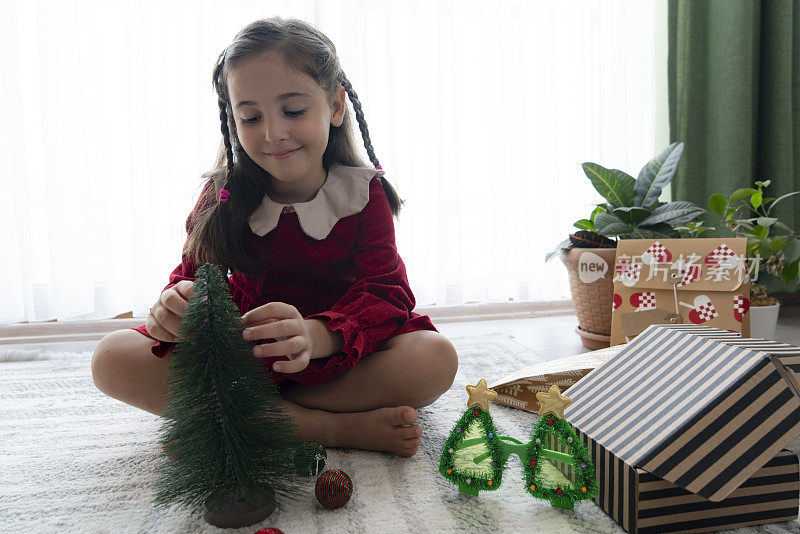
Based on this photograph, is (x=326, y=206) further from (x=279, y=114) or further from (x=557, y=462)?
(x=557, y=462)

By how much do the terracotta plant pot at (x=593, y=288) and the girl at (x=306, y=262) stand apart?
1.95ft

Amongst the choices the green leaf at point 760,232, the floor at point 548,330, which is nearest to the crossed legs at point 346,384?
the floor at point 548,330

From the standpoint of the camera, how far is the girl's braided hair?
81 centimetres

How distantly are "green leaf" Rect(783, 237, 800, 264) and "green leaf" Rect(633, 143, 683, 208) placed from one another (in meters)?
0.32

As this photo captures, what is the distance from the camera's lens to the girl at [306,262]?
0.77 meters

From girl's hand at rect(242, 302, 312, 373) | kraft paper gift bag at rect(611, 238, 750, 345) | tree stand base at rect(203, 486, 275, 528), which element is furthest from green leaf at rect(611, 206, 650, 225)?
tree stand base at rect(203, 486, 275, 528)

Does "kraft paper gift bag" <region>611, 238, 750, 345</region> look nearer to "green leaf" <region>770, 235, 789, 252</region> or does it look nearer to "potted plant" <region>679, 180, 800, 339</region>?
"potted plant" <region>679, 180, 800, 339</region>

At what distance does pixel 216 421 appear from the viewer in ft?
1.84

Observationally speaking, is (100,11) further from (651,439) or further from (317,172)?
(651,439)

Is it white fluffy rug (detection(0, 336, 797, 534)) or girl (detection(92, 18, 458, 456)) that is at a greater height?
girl (detection(92, 18, 458, 456))

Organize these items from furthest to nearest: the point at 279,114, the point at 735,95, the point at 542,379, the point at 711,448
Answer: the point at 735,95
the point at 542,379
the point at 279,114
the point at 711,448

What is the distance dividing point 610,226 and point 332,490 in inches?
36.8

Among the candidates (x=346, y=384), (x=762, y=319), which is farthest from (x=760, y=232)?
(x=346, y=384)

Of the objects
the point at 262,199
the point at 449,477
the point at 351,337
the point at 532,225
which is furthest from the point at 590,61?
the point at 449,477
